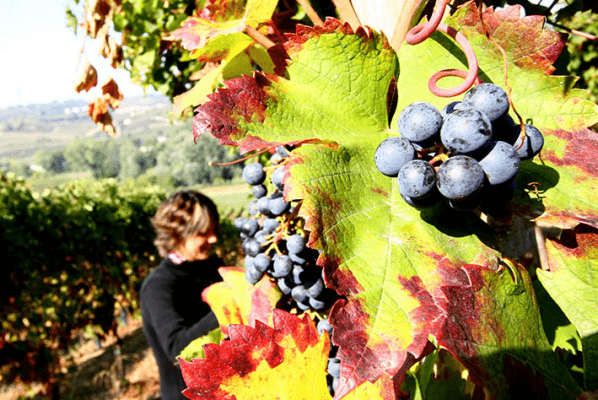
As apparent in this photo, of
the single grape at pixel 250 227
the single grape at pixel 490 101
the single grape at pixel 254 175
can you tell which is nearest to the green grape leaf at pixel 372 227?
the single grape at pixel 490 101

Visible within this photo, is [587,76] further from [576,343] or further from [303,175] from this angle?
[303,175]

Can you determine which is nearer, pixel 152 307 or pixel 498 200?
pixel 498 200

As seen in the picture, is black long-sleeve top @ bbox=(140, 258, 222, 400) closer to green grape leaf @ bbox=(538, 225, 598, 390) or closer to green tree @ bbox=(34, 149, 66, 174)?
green grape leaf @ bbox=(538, 225, 598, 390)

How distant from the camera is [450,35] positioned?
52cm

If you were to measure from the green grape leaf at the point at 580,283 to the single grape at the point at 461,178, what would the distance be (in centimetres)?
22

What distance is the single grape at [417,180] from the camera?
18.0 inches

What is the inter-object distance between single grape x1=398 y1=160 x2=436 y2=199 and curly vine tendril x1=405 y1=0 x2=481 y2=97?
0.37 ft

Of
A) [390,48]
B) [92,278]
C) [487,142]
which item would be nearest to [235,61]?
[390,48]

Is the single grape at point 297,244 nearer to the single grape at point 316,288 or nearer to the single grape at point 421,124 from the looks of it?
the single grape at point 316,288

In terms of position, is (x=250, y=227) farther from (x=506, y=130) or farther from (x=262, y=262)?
(x=506, y=130)

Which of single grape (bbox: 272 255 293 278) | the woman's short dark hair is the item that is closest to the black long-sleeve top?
the woman's short dark hair

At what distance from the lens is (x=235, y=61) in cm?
80

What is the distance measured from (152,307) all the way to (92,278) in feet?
12.3

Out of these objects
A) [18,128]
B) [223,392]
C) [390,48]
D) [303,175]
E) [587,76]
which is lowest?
[18,128]
